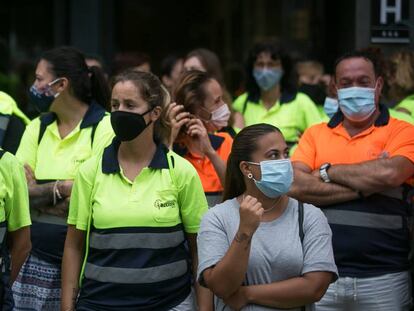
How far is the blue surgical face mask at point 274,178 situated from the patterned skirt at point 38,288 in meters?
1.55

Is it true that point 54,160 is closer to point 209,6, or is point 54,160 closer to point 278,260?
point 278,260

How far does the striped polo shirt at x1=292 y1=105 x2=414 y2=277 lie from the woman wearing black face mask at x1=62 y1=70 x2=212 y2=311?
910mm

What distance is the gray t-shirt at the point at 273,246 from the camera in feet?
13.7

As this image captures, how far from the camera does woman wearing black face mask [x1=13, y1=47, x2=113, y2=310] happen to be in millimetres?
5277

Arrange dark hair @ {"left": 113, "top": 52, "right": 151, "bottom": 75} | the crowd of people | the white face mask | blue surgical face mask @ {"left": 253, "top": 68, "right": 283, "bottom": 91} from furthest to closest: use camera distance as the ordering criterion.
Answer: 1. dark hair @ {"left": 113, "top": 52, "right": 151, "bottom": 75}
2. blue surgical face mask @ {"left": 253, "top": 68, "right": 283, "bottom": 91}
3. the white face mask
4. the crowd of people

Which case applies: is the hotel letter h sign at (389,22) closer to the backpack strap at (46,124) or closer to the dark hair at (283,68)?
the dark hair at (283,68)

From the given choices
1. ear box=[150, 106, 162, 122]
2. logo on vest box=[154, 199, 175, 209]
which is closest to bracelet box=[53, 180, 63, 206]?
ear box=[150, 106, 162, 122]

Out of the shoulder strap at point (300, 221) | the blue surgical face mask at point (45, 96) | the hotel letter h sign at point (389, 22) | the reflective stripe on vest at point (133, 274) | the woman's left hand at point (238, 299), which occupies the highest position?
the hotel letter h sign at point (389, 22)

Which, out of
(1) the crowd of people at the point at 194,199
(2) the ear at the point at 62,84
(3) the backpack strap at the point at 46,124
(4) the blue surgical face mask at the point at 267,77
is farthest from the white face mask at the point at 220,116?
(4) the blue surgical face mask at the point at 267,77

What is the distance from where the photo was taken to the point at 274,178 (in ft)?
14.1

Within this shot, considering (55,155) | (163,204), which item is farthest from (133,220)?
(55,155)

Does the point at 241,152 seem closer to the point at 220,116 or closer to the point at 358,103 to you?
the point at 358,103

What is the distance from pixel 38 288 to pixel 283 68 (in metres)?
2.68

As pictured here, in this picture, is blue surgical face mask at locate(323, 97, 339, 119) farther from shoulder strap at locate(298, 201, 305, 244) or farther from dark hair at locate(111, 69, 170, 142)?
shoulder strap at locate(298, 201, 305, 244)
